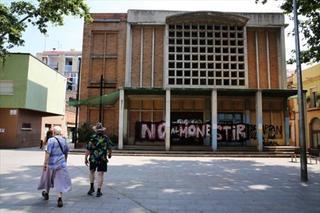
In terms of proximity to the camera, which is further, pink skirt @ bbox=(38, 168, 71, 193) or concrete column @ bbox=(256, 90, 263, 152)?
concrete column @ bbox=(256, 90, 263, 152)

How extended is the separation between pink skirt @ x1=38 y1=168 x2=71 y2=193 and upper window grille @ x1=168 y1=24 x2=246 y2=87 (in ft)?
61.1

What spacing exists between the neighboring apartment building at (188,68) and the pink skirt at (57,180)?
16.6m

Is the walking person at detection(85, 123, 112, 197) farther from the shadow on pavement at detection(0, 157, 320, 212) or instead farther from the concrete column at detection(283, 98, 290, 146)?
the concrete column at detection(283, 98, 290, 146)

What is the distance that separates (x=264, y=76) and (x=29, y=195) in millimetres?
22586

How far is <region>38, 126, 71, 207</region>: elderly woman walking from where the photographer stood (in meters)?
6.54

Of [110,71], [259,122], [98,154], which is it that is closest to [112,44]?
[110,71]

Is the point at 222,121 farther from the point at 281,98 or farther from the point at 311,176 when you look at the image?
the point at 311,176

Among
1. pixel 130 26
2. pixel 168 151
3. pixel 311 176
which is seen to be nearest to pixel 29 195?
pixel 311 176

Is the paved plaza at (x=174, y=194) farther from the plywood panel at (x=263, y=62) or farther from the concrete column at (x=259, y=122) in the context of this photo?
the plywood panel at (x=263, y=62)

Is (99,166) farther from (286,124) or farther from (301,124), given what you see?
(286,124)

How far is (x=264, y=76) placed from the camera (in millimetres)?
25891

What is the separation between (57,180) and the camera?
6.52 meters

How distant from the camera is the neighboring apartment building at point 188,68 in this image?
24688 mm

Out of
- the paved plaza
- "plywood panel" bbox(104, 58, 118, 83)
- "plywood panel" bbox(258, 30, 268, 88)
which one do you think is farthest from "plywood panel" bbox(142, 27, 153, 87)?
the paved plaza
